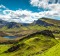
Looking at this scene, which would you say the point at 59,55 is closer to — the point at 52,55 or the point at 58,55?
the point at 58,55

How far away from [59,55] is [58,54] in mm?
4251

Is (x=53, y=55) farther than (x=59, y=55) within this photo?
Yes

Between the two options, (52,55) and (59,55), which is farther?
(52,55)

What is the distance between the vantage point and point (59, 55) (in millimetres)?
130500

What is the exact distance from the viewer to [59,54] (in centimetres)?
13300

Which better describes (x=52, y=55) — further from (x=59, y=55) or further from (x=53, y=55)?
(x=59, y=55)

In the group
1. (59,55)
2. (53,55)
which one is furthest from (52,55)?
(59,55)

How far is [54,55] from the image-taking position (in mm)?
137125

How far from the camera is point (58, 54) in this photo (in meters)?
135

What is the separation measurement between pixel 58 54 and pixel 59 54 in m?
1.83

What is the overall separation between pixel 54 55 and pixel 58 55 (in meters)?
5.31

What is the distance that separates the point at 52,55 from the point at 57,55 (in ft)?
22.8

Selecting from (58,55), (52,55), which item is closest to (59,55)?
(58,55)

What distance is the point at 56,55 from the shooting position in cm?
13488
